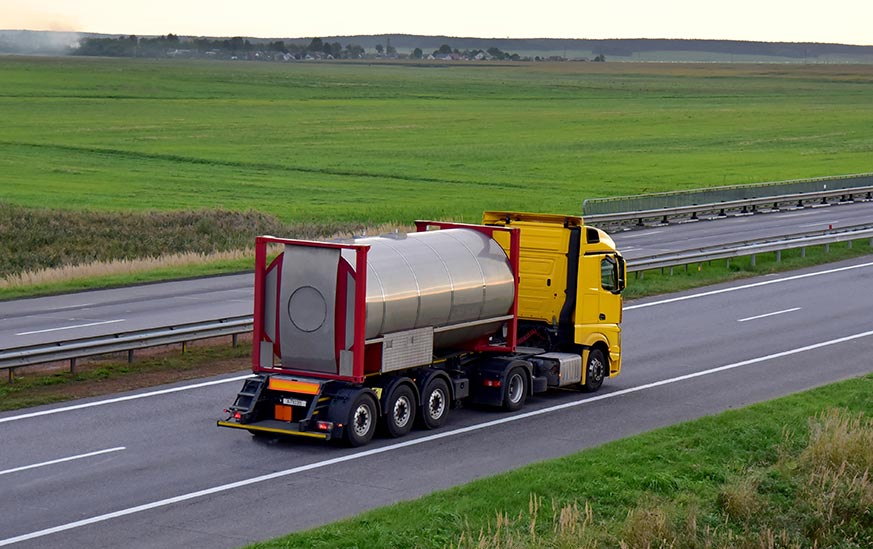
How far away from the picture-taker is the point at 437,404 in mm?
21141

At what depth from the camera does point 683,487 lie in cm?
1766

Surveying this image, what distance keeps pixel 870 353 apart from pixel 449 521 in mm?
15583

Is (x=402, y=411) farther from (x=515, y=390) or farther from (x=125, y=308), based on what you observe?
(x=125, y=308)

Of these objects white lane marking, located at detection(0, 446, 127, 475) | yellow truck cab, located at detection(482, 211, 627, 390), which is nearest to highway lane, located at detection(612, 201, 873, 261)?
yellow truck cab, located at detection(482, 211, 627, 390)

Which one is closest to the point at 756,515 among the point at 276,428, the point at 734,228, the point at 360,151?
the point at 276,428

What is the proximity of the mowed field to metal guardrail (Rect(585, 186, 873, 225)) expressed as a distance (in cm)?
563

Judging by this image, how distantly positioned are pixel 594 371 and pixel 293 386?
693cm

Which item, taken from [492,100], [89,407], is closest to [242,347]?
[89,407]

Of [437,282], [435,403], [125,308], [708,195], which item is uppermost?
[437,282]

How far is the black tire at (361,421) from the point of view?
766 inches

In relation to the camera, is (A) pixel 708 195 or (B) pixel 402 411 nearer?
(B) pixel 402 411

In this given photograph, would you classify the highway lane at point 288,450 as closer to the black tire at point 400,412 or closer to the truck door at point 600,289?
the black tire at point 400,412

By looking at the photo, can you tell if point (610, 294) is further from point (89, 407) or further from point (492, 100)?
point (492, 100)

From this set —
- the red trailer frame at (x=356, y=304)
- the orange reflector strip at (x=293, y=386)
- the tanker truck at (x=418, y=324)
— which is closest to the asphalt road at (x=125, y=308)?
the red trailer frame at (x=356, y=304)
